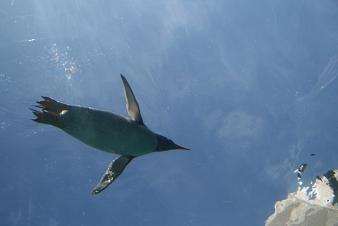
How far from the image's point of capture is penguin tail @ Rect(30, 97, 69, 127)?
3811 millimetres

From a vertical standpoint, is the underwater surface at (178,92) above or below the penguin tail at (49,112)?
above

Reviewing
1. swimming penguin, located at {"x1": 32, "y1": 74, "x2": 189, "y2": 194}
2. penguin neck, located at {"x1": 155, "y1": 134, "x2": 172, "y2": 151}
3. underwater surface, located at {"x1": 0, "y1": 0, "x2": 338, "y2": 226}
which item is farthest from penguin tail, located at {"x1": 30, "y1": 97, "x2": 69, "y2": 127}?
underwater surface, located at {"x1": 0, "y1": 0, "x2": 338, "y2": 226}

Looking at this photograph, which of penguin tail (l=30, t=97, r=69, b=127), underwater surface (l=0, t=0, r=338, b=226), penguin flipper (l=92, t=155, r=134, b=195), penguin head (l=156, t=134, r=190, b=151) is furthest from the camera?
underwater surface (l=0, t=0, r=338, b=226)

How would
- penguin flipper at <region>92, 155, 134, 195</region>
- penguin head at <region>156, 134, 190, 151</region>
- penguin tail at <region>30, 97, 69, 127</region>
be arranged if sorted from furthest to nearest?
penguin flipper at <region>92, 155, 134, 195</region> → penguin head at <region>156, 134, 190, 151</region> → penguin tail at <region>30, 97, 69, 127</region>

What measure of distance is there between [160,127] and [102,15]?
6.48m

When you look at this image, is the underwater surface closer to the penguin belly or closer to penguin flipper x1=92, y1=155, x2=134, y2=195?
penguin flipper x1=92, y1=155, x2=134, y2=195

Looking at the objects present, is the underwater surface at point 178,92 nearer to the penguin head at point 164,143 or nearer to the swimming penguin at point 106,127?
the swimming penguin at point 106,127

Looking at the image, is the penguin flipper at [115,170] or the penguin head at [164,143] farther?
the penguin flipper at [115,170]

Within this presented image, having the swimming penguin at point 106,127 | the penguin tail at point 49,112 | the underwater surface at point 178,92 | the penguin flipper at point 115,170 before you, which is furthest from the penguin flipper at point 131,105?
the underwater surface at point 178,92

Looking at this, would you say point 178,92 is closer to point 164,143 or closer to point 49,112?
point 164,143

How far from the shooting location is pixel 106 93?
16.1 m

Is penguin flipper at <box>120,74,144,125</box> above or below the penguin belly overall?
above

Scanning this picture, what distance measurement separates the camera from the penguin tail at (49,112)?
12.5ft

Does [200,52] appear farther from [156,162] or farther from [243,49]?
[156,162]
